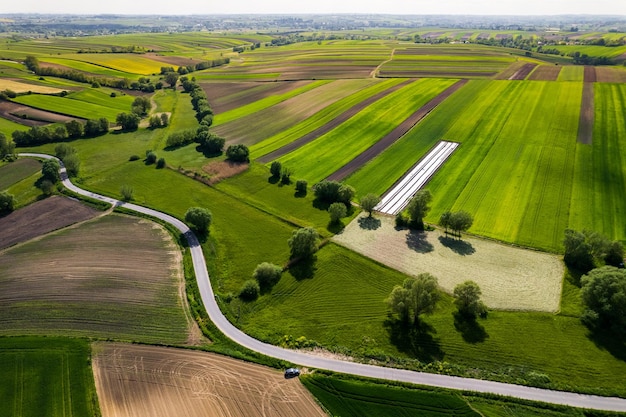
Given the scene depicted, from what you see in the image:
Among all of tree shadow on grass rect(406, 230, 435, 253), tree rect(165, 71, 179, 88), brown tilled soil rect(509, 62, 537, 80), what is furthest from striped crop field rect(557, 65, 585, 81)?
tree rect(165, 71, 179, 88)

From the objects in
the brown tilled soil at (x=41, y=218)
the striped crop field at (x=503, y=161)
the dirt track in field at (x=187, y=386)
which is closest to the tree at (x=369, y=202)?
the striped crop field at (x=503, y=161)

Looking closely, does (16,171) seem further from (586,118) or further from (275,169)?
(586,118)

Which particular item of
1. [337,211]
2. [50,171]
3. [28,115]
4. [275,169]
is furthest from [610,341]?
[28,115]

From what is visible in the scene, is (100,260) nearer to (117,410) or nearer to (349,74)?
(117,410)

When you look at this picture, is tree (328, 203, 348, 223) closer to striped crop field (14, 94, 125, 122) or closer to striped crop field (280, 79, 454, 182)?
striped crop field (280, 79, 454, 182)

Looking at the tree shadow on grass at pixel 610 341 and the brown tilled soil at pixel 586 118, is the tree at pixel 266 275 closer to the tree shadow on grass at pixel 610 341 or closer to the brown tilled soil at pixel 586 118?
the tree shadow on grass at pixel 610 341

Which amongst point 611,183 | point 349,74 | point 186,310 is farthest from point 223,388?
point 349,74

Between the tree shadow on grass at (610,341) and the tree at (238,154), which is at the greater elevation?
the tree at (238,154)
